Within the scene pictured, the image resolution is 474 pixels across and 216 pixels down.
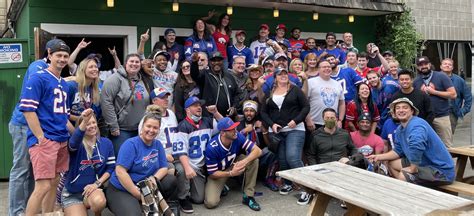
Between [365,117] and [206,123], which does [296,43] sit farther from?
[206,123]

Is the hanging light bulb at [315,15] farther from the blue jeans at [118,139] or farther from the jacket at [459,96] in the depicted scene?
the blue jeans at [118,139]

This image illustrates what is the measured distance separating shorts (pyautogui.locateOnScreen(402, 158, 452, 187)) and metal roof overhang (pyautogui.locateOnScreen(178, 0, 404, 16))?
421 centimetres

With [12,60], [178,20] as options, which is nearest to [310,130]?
[178,20]

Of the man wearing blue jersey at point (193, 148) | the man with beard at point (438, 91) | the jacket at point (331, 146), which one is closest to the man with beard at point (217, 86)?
the man wearing blue jersey at point (193, 148)

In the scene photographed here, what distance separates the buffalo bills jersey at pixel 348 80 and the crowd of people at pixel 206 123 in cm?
2

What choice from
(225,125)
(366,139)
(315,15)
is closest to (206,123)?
(225,125)

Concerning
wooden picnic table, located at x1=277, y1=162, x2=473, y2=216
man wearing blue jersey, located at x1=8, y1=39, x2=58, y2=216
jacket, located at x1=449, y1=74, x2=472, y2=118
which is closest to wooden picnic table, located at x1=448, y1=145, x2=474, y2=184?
jacket, located at x1=449, y1=74, x2=472, y2=118

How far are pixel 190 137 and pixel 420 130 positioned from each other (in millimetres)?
2651

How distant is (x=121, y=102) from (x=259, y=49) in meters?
3.27

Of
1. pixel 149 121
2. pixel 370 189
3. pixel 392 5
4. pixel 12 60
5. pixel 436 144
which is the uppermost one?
pixel 392 5

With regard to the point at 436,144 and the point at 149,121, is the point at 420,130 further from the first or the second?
the point at 149,121

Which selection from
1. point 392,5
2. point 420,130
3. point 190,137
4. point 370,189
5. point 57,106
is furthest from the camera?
point 392,5

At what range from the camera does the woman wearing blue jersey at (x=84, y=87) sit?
4.60m

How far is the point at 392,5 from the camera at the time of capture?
367 inches
